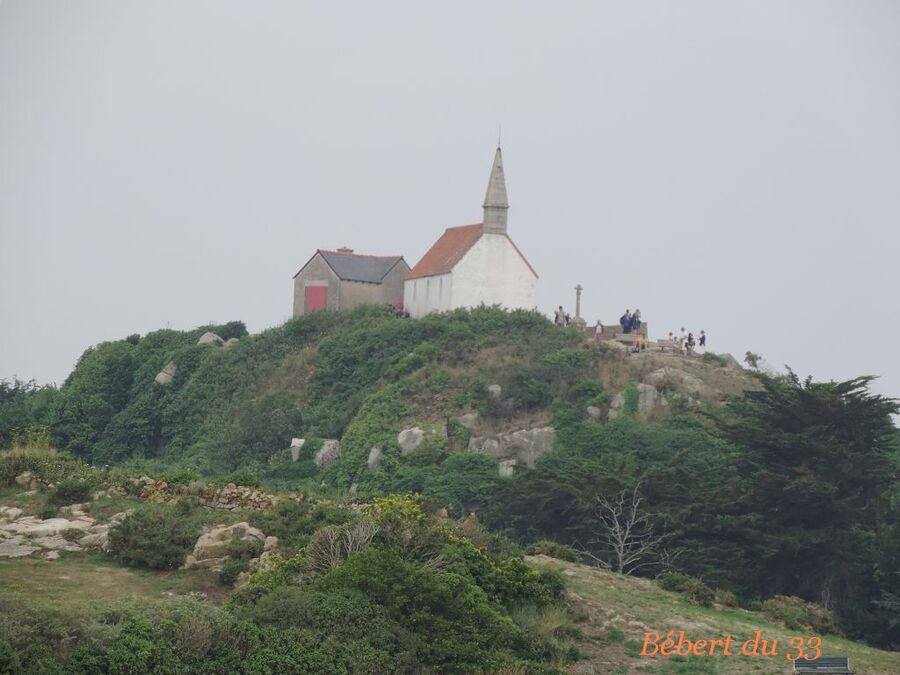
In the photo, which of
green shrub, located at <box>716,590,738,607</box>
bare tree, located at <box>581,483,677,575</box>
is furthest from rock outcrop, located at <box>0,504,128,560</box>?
bare tree, located at <box>581,483,677,575</box>

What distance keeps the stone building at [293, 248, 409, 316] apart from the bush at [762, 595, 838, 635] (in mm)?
37901

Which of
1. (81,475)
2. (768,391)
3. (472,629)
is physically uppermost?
(768,391)

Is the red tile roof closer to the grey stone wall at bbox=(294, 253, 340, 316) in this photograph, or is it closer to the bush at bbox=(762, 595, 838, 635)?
the grey stone wall at bbox=(294, 253, 340, 316)

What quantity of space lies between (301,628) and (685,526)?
1757 centimetres

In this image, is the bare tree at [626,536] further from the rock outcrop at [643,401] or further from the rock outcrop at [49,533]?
the rock outcrop at [643,401]

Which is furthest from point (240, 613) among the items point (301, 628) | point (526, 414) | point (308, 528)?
point (526, 414)

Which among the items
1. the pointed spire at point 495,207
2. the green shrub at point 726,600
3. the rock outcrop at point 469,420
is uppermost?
the pointed spire at point 495,207

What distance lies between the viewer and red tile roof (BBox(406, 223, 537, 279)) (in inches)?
2441

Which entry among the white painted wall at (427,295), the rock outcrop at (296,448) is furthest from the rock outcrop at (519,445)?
the white painted wall at (427,295)

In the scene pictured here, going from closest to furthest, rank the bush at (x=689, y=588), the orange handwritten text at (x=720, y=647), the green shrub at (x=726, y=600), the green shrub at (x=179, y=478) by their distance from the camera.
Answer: the orange handwritten text at (x=720, y=647), the bush at (x=689, y=588), the green shrub at (x=179, y=478), the green shrub at (x=726, y=600)

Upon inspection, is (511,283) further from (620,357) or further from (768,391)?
(768,391)

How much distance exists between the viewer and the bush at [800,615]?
2855 centimetres

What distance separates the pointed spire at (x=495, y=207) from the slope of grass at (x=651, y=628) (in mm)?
33607

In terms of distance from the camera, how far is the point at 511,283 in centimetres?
6241
